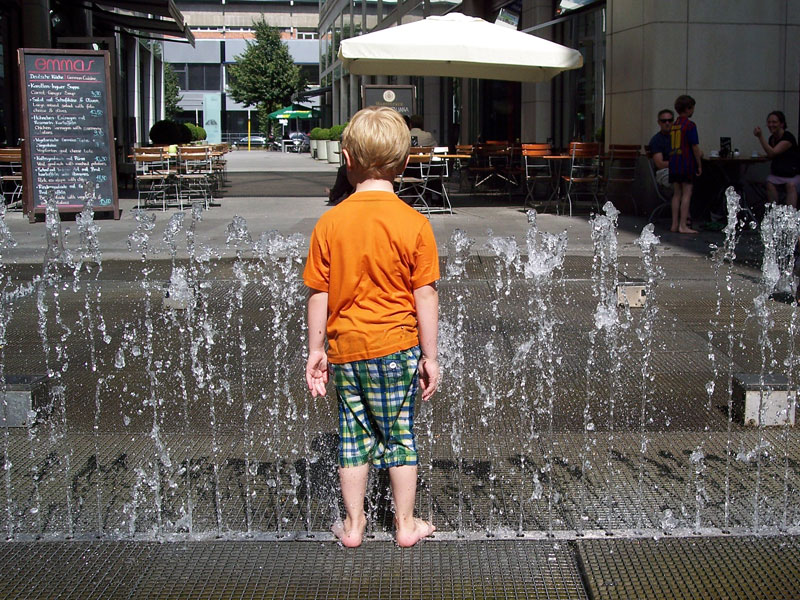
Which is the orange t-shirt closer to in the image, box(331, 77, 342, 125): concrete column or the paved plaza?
the paved plaza

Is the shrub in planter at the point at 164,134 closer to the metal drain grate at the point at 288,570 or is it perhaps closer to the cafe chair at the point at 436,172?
the cafe chair at the point at 436,172

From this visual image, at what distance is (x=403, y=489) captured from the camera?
332cm

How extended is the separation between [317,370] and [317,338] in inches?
4.5

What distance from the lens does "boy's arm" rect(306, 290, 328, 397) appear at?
3.21m

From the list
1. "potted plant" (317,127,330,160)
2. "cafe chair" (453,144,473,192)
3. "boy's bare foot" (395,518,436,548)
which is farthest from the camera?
"potted plant" (317,127,330,160)

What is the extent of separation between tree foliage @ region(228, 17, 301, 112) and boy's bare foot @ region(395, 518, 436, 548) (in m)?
60.9

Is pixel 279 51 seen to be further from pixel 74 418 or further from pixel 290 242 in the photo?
pixel 74 418

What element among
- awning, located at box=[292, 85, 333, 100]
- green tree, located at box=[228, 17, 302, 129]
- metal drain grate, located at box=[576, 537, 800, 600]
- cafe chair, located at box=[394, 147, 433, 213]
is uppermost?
green tree, located at box=[228, 17, 302, 129]

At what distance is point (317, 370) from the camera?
326 cm

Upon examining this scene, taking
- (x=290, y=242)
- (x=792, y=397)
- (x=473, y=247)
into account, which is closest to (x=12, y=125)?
(x=290, y=242)

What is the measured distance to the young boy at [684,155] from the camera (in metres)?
11.3

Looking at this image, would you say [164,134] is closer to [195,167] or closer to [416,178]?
[195,167]

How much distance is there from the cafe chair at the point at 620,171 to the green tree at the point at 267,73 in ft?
167

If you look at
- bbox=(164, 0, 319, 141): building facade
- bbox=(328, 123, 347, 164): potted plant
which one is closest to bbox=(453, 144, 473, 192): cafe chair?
bbox=(328, 123, 347, 164): potted plant
